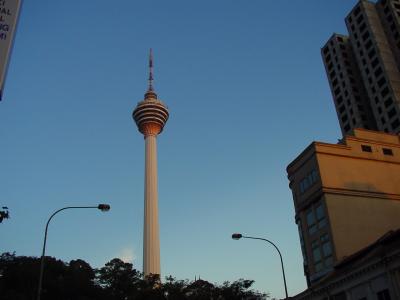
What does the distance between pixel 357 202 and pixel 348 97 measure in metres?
57.6

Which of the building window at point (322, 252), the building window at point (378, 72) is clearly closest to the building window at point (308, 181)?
the building window at point (322, 252)

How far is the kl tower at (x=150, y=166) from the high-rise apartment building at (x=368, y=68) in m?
49.5

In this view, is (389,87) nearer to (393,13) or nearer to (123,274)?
(393,13)

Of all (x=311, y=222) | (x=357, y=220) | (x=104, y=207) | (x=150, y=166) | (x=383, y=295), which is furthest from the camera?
(x=150, y=166)

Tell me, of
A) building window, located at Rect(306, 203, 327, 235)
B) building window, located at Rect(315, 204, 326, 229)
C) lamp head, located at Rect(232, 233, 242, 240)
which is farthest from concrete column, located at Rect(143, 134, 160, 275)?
lamp head, located at Rect(232, 233, 242, 240)

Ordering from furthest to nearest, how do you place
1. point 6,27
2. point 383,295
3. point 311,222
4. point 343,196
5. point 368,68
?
1. point 368,68
2. point 311,222
3. point 343,196
4. point 383,295
5. point 6,27

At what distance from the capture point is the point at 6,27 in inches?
488

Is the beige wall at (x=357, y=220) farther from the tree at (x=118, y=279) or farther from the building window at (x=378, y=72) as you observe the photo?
the building window at (x=378, y=72)

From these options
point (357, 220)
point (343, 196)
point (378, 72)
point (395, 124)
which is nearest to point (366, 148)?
point (343, 196)

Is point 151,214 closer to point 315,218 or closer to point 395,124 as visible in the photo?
point 395,124

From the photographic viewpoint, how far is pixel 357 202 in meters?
59.1

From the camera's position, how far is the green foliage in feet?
182

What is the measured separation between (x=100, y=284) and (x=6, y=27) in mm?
56028

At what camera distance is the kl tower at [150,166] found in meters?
119
